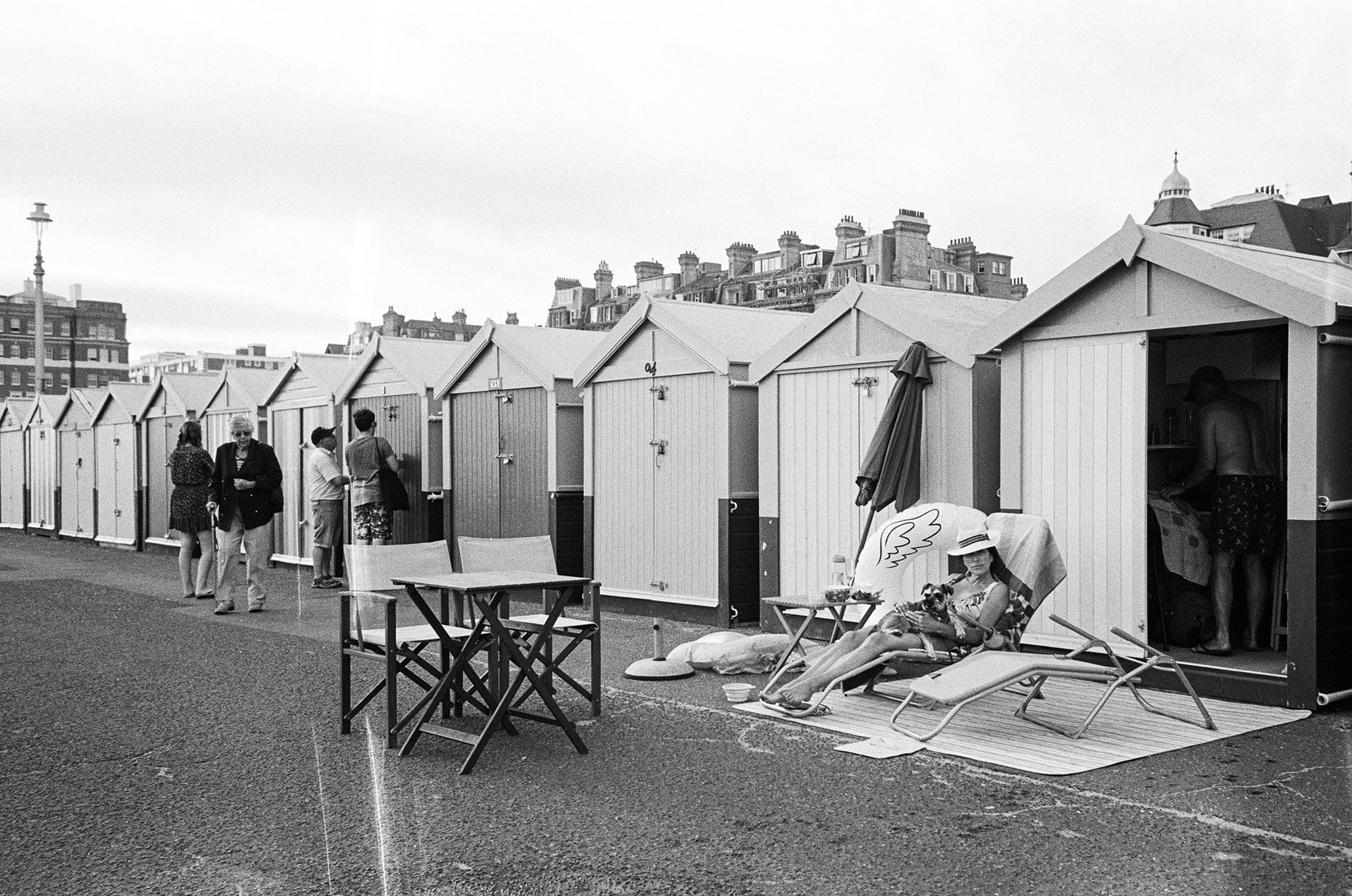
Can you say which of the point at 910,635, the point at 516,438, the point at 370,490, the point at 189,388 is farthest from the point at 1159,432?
the point at 189,388

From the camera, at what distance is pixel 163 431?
61.1 feet

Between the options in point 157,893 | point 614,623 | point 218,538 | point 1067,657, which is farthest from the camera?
point 218,538

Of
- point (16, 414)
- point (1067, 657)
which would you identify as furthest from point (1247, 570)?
point (16, 414)

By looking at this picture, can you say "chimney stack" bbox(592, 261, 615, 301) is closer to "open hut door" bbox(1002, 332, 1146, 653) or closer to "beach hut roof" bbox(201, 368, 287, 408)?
"beach hut roof" bbox(201, 368, 287, 408)

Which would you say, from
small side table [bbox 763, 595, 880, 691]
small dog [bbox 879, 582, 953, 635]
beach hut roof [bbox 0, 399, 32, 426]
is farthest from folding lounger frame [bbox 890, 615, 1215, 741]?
beach hut roof [bbox 0, 399, 32, 426]

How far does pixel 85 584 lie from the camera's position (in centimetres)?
1386

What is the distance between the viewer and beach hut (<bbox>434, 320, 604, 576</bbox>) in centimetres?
1192

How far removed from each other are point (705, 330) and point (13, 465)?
766 inches

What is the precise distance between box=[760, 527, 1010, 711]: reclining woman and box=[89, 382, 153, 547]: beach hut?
48.1ft

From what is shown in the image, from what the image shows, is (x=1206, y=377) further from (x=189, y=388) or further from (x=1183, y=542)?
(x=189, y=388)

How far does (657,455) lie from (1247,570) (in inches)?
184

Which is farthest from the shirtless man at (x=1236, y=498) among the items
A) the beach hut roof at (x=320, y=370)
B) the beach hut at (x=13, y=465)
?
the beach hut at (x=13, y=465)

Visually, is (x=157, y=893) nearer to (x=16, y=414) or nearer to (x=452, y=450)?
(x=452, y=450)

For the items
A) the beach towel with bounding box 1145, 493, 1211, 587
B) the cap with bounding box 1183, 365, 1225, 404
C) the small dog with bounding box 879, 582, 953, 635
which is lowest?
the small dog with bounding box 879, 582, 953, 635
